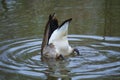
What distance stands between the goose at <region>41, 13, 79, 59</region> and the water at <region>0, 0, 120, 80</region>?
0.20 meters

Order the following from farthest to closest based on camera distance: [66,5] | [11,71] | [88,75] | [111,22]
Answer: [66,5] → [111,22] → [11,71] → [88,75]

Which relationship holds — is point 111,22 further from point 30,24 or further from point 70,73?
point 70,73

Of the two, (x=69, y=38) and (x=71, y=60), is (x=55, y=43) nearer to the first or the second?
(x=71, y=60)

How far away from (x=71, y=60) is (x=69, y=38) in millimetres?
1876

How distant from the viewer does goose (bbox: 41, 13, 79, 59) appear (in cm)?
905

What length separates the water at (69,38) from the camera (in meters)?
8.00

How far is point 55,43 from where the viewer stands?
9.13 m

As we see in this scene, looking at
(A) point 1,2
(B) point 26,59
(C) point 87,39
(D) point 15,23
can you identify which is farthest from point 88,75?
(A) point 1,2

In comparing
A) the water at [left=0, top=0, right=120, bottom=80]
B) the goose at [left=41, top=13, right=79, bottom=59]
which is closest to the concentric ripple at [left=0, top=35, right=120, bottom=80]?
the water at [left=0, top=0, right=120, bottom=80]

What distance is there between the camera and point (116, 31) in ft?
36.0

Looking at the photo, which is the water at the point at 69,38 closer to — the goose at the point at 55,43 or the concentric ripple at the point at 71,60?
the concentric ripple at the point at 71,60

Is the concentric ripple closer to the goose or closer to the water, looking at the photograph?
the water

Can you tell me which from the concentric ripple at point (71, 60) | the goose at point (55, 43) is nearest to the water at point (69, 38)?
the concentric ripple at point (71, 60)

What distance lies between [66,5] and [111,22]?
3.61 metres
